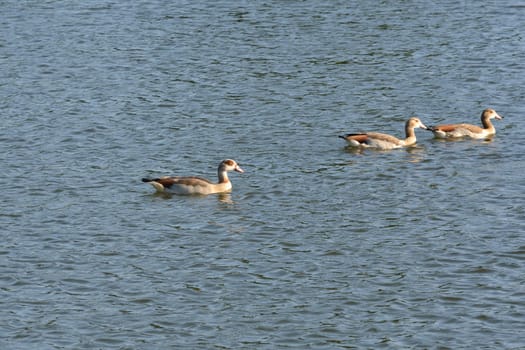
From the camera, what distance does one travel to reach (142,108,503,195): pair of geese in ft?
94.0

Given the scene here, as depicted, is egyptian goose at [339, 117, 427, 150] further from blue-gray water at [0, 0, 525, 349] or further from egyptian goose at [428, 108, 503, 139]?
egyptian goose at [428, 108, 503, 139]

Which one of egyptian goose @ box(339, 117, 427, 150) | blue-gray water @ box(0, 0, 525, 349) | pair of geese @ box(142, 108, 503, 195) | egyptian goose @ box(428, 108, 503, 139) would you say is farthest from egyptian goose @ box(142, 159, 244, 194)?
egyptian goose @ box(428, 108, 503, 139)

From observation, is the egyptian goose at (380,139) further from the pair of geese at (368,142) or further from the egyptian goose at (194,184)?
the egyptian goose at (194,184)

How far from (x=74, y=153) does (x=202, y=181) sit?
14.8ft

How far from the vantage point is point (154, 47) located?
139 ft

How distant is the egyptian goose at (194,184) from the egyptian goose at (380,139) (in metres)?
3.80

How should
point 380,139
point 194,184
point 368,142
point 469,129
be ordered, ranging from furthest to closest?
1. point 469,129
2. point 380,139
3. point 368,142
4. point 194,184

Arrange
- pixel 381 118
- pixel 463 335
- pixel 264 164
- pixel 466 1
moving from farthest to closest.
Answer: pixel 466 1
pixel 381 118
pixel 264 164
pixel 463 335

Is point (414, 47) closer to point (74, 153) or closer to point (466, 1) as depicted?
point (466, 1)

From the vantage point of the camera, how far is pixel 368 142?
31750 millimetres

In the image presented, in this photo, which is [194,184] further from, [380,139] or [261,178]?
Answer: [380,139]

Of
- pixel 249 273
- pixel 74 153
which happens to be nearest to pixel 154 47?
pixel 74 153

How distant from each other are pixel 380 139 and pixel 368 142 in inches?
13.6

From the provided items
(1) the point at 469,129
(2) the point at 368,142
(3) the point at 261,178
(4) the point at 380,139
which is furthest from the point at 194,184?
(1) the point at 469,129
